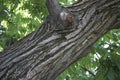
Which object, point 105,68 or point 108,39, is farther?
point 108,39

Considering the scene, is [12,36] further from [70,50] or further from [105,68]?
[70,50]

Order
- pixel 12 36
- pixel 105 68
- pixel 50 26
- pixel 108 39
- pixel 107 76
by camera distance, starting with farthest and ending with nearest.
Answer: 1. pixel 12 36
2. pixel 108 39
3. pixel 105 68
4. pixel 107 76
5. pixel 50 26

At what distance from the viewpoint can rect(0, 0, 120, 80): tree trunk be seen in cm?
187

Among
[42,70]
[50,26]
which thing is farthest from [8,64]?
[50,26]

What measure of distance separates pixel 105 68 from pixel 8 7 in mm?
2530

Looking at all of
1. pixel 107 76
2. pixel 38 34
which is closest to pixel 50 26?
pixel 38 34

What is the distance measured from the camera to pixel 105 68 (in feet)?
8.20

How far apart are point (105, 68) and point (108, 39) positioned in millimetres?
1024

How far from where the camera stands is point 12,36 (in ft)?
16.3

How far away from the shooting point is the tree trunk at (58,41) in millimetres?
1870

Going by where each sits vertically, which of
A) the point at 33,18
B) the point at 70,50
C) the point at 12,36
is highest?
the point at 70,50

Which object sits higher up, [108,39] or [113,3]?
[113,3]

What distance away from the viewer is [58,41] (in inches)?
77.0

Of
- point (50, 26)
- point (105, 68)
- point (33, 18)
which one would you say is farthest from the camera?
point (33, 18)
